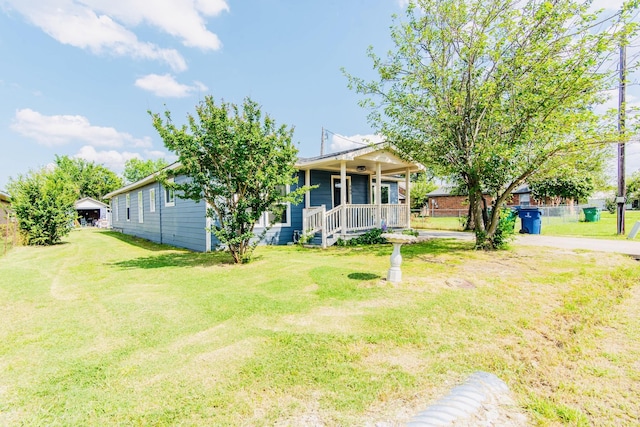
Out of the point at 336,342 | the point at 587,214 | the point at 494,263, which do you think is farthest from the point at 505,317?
the point at 587,214

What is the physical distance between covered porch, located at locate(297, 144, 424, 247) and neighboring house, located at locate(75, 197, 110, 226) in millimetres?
34272

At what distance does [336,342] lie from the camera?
3.07 metres

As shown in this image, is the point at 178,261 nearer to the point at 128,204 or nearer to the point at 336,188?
the point at 336,188

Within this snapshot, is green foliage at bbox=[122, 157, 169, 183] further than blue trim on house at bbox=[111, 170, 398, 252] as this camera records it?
Yes

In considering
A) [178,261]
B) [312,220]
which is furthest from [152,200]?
[312,220]

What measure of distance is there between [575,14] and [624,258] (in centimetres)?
584

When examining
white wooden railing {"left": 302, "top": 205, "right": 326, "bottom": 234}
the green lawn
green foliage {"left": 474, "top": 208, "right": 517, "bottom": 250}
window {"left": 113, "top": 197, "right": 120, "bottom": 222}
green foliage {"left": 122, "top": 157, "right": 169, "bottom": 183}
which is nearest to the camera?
green foliage {"left": 474, "top": 208, "right": 517, "bottom": 250}

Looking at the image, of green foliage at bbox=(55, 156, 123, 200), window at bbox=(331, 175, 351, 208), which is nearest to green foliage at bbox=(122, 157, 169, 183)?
green foliage at bbox=(55, 156, 123, 200)

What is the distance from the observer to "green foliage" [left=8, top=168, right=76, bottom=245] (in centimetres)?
1217

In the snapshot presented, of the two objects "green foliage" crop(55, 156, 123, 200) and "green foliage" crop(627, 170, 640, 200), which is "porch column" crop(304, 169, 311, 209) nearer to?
"green foliage" crop(627, 170, 640, 200)

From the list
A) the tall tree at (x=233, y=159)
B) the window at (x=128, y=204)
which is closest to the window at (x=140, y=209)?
the window at (x=128, y=204)

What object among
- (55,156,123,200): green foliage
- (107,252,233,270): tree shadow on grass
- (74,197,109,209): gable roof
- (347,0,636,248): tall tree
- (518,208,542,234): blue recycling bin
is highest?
(55,156,123,200): green foliage

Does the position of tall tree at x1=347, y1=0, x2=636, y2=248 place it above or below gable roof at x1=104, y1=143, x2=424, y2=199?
above

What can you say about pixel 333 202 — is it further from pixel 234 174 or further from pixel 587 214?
pixel 587 214
